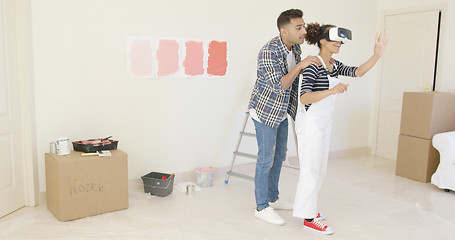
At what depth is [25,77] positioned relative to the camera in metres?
3.11

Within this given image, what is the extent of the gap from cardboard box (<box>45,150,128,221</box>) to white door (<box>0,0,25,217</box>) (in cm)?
24

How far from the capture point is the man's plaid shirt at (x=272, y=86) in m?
2.79

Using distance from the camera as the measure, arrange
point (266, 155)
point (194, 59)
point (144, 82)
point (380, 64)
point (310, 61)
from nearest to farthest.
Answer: point (310, 61), point (266, 155), point (144, 82), point (194, 59), point (380, 64)

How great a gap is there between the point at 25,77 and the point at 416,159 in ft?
12.7

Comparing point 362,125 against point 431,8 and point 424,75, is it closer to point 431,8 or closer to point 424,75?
point 424,75

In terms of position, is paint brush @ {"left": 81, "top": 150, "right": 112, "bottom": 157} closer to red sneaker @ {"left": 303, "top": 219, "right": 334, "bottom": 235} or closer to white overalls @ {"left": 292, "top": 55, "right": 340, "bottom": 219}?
white overalls @ {"left": 292, "top": 55, "right": 340, "bottom": 219}

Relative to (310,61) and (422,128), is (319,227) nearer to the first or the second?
(310,61)

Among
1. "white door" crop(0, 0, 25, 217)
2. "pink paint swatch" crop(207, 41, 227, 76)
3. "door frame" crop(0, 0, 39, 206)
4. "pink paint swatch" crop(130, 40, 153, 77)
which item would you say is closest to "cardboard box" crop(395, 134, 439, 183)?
"pink paint swatch" crop(207, 41, 227, 76)

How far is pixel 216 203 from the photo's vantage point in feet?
11.3

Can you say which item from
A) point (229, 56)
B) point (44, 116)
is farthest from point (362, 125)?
point (44, 116)

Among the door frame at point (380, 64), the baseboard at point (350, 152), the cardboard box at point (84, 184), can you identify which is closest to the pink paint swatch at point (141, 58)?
the cardboard box at point (84, 184)

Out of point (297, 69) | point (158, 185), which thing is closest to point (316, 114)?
point (297, 69)

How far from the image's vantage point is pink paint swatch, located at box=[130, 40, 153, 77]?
11.7 feet

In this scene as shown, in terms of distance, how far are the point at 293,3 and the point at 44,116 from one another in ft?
9.49
